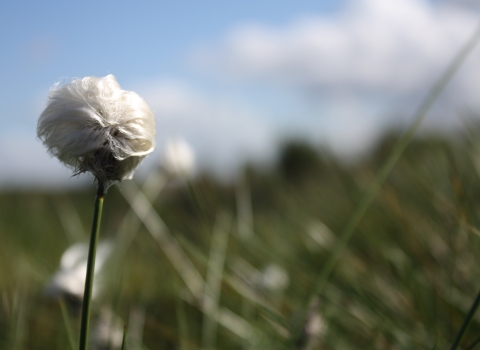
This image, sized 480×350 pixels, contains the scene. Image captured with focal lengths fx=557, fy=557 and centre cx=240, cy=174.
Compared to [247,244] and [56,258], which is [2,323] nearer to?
[247,244]

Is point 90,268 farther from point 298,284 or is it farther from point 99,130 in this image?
point 298,284

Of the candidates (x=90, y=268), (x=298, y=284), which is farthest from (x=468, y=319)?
(x=298, y=284)

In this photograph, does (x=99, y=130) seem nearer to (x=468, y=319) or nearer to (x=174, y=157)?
(x=468, y=319)

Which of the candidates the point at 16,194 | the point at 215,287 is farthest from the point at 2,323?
the point at 16,194

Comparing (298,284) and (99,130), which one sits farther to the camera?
(298,284)

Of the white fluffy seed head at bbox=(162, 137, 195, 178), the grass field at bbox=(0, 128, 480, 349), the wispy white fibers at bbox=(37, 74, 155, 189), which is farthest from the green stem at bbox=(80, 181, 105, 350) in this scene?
the white fluffy seed head at bbox=(162, 137, 195, 178)

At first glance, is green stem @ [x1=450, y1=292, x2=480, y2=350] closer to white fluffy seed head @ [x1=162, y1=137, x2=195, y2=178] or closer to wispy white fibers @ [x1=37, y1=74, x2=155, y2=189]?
wispy white fibers @ [x1=37, y1=74, x2=155, y2=189]

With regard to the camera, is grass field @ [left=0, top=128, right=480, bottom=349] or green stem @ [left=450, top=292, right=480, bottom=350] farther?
grass field @ [left=0, top=128, right=480, bottom=349]

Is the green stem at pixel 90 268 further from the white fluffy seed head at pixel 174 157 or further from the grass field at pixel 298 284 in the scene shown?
the white fluffy seed head at pixel 174 157

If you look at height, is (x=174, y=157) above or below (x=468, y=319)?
below
